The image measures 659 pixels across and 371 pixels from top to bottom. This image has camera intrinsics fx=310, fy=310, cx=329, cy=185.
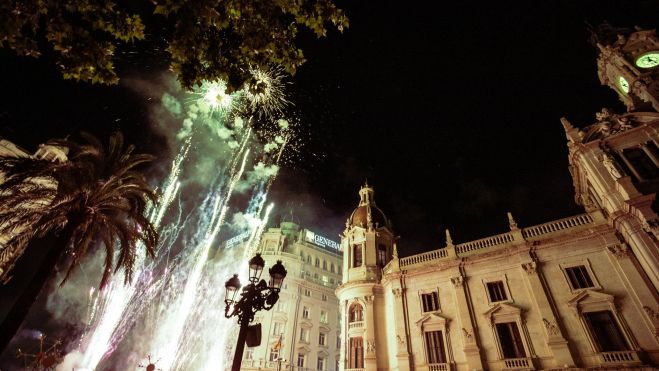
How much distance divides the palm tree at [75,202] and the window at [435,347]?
20.6 metres

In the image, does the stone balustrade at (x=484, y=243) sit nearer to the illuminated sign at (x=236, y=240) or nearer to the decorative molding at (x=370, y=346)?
the decorative molding at (x=370, y=346)

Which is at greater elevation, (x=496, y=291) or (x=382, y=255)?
(x=382, y=255)

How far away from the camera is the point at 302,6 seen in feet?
24.1

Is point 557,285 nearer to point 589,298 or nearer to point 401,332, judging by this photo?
point 589,298

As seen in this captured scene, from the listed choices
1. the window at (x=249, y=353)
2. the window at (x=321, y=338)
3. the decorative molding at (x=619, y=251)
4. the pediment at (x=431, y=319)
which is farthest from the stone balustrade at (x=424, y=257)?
the window at (x=249, y=353)

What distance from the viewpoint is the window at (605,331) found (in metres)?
18.3

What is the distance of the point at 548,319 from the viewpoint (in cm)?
2034

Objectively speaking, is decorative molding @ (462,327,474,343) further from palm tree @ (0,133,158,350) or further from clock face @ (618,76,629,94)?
clock face @ (618,76,629,94)

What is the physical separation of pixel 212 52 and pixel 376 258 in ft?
87.0

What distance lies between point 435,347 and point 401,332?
107 inches

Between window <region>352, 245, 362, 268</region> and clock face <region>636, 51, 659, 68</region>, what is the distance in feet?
102

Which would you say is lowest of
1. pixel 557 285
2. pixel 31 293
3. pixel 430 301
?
pixel 31 293

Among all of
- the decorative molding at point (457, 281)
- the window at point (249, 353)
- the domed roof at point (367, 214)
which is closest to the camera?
the decorative molding at point (457, 281)

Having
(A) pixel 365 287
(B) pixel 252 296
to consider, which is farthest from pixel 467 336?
(B) pixel 252 296
